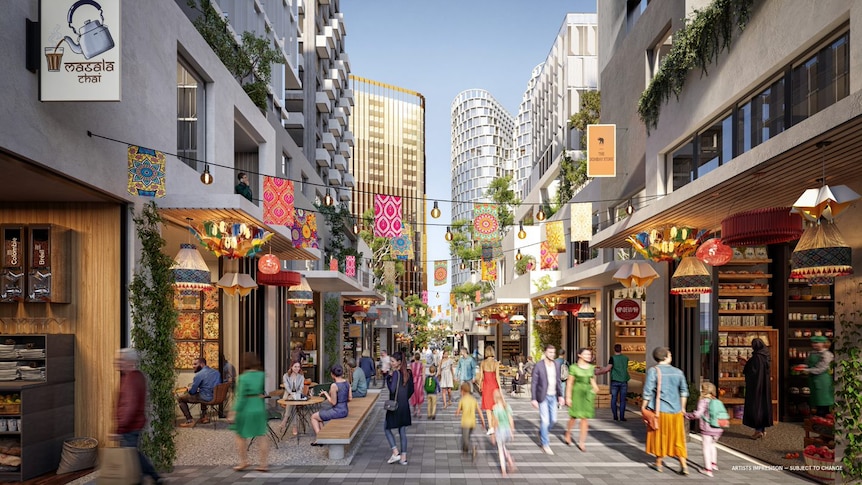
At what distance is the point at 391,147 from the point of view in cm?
11512

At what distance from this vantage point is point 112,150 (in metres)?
9.26

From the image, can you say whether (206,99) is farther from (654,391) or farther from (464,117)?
(464,117)

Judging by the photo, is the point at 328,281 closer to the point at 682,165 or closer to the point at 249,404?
the point at 682,165

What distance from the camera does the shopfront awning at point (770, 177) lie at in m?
6.89

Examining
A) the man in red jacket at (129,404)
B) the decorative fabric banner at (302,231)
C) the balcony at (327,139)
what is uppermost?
the balcony at (327,139)

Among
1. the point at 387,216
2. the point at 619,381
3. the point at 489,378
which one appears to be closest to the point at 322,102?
the point at 387,216

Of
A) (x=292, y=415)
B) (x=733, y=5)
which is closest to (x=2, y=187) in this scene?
(x=292, y=415)

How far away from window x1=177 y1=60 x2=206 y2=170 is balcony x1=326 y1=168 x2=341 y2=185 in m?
32.0

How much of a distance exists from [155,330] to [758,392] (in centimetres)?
1059

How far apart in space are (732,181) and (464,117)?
142364 mm

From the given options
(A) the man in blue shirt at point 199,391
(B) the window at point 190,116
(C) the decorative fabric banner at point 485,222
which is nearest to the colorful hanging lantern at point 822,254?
(B) the window at point 190,116

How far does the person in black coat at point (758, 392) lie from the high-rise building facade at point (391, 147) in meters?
93.2

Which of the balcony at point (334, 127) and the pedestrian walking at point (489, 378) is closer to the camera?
the pedestrian walking at point (489, 378)

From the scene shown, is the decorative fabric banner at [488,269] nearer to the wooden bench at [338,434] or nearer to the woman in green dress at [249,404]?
the wooden bench at [338,434]
